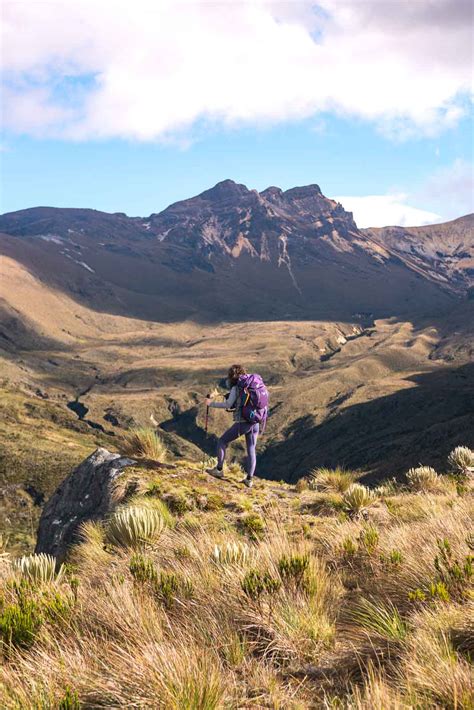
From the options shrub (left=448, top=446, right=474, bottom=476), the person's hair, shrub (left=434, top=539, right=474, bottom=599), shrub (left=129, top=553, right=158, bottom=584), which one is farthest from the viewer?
shrub (left=448, top=446, right=474, bottom=476)

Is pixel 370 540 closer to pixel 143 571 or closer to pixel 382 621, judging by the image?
pixel 382 621

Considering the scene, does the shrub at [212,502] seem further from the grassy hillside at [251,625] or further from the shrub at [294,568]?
the shrub at [294,568]

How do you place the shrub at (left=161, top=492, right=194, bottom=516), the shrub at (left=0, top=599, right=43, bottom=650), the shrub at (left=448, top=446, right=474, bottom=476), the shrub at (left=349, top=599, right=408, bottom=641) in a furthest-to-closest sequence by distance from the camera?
1. the shrub at (left=448, top=446, right=474, bottom=476)
2. the shrub at (left=161, top=492, right=194, bottom=516)
3. the shrub at (left=0, top=599, right=43, bottom=650)
4. the shrub at (left=349, top=599, right=408, bottom=641)

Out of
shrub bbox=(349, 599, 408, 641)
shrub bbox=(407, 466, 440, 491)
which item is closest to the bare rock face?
shrub bbox=(407, 466, 440, 491)

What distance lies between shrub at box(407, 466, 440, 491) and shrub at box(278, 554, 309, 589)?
24.3ft

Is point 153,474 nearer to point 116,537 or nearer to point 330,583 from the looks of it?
point 116,537

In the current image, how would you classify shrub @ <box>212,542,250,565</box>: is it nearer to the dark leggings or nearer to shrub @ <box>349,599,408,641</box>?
shrub @ <box>349,599,408,641</box>

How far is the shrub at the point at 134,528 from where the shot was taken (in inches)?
275

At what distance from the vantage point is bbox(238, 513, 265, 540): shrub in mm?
8273

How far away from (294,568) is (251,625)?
994 mm

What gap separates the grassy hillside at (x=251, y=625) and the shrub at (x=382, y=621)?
2 centimetres

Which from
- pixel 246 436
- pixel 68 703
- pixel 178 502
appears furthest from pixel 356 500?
pixel 68 703

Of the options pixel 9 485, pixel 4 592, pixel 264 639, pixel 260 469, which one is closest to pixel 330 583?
pixel 264 639

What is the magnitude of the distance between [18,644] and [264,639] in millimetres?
1912
